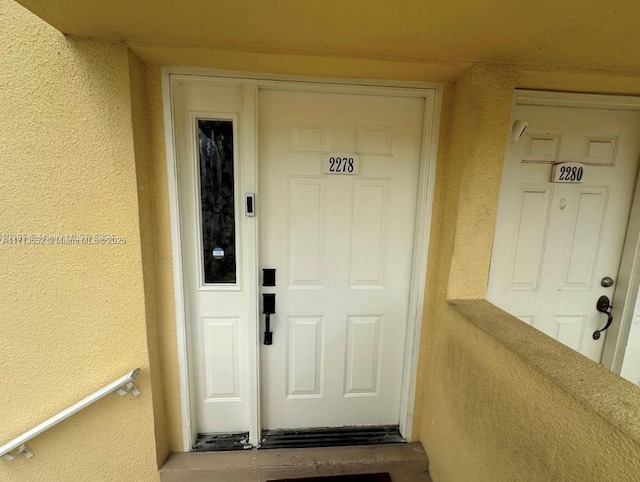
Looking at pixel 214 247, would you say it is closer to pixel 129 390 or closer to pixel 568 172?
pixel 129 390

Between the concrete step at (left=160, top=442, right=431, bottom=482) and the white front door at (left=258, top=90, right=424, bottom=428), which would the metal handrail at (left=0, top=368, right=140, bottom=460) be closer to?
the concrete step at (left=160, top=442, right=431, bottom=482)

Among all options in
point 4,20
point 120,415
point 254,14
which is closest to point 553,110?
point 254,14

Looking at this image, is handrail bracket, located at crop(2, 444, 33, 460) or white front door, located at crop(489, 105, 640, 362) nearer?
handrail bracket, located at crop(2, 444, 33, 460)

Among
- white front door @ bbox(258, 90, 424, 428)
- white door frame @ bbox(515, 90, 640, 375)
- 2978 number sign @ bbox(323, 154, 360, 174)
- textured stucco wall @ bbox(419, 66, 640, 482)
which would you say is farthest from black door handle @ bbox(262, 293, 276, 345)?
white door frame @ bbox(515, 90, 640, 375)

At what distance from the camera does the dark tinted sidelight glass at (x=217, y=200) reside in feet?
4.56

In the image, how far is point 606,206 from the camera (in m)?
1.53

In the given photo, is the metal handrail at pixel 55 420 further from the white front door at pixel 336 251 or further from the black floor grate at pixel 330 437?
the black floor grate at pixel 330 437

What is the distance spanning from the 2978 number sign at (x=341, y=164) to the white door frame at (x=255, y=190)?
0.31 meters

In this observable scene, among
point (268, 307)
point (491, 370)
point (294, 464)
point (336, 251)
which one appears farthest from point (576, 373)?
point (294, 464)

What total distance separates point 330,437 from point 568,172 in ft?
6.48

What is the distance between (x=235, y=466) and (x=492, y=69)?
2273mm

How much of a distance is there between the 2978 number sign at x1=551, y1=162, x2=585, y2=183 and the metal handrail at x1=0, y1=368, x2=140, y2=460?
232 centimetres

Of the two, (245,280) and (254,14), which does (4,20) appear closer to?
(254,14)

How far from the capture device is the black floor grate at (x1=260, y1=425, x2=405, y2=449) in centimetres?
159
